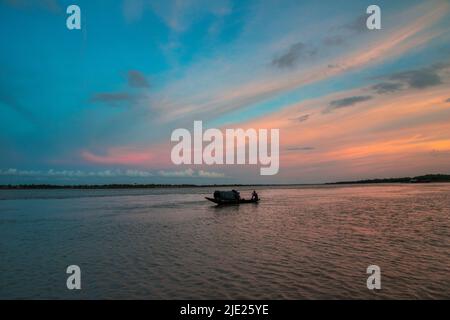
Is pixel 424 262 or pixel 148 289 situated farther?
pixel 424 262

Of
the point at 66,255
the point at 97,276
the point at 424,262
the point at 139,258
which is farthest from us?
the point at 66,255

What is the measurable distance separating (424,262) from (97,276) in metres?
16.6

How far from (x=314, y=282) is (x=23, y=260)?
660 inches

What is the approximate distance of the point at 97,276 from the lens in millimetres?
15328

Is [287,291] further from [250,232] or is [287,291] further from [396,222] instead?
[396,222]

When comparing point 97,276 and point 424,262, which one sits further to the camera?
point 424,262

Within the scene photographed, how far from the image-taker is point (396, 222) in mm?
31406
